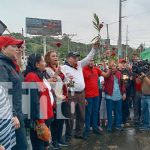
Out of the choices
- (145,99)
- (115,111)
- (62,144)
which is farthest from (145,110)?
(62,144)

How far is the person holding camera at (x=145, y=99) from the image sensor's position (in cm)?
853

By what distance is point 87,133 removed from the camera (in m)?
8.14

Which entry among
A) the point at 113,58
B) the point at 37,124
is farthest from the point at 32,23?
the point at 37,124

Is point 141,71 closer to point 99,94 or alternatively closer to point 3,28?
point 99,94

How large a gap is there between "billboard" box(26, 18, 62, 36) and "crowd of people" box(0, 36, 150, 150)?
48461 mm

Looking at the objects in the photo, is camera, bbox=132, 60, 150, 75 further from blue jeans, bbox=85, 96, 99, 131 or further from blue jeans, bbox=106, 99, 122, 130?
blue jeans, bbox=85, 96, 99, 131

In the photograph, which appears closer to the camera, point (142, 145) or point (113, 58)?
point (142, 145)

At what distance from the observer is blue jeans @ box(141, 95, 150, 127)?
8688mm

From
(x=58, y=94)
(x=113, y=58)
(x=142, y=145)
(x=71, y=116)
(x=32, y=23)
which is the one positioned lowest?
(x=142, y=145)

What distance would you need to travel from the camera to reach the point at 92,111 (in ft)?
27.2

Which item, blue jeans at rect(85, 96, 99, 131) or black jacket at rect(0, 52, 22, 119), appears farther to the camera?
blue jeans at rect(85, 96, 99, 131)

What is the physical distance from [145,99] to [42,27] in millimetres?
52329

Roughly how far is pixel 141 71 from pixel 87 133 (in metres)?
1.98

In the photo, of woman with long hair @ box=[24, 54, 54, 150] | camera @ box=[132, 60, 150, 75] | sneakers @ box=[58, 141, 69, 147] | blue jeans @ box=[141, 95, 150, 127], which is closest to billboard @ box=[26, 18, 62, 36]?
blue jeans @ box=[141, 95, 150, 127]
